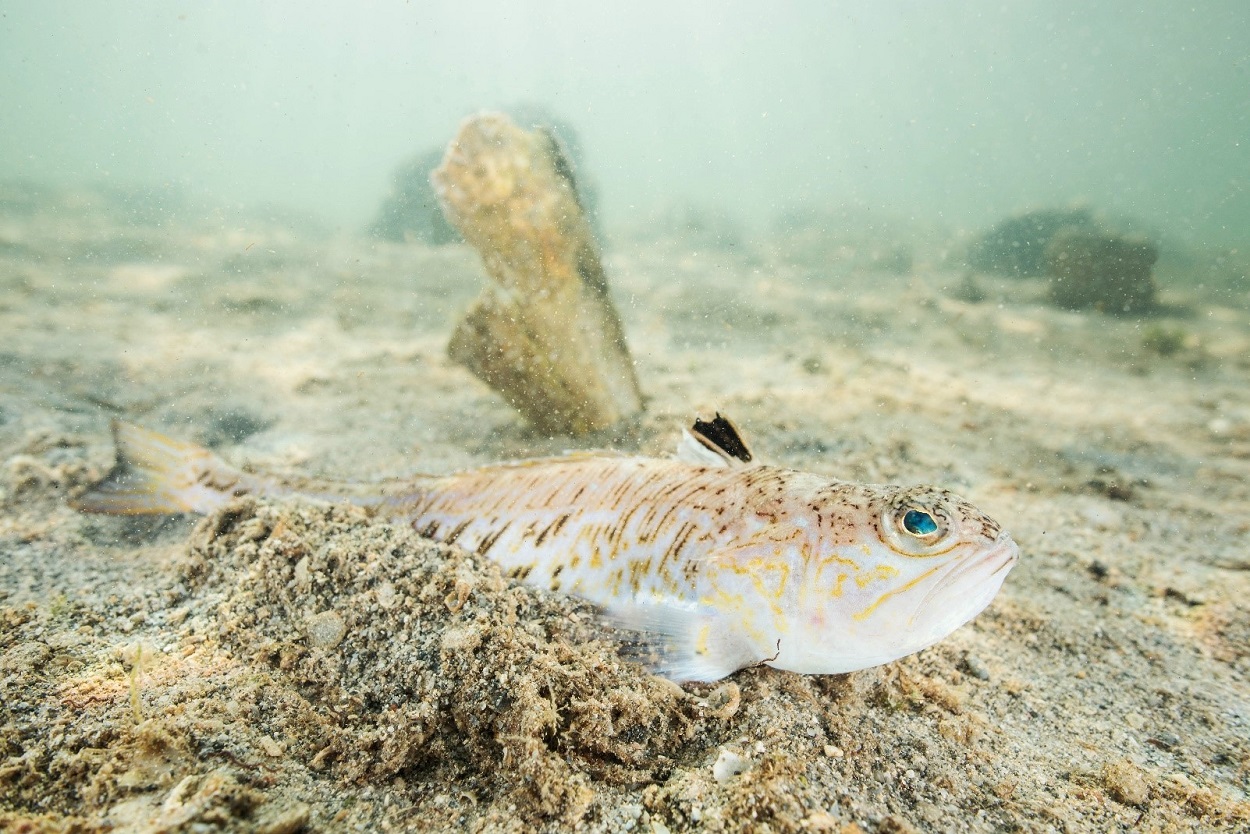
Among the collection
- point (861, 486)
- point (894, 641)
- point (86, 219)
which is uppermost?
point (86, 219)

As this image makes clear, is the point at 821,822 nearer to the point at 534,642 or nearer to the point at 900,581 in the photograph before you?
the point at 900,581

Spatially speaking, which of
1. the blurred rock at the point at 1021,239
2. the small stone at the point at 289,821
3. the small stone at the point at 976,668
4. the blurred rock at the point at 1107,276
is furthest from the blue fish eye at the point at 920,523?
the blurred rock at the point at 1021,239

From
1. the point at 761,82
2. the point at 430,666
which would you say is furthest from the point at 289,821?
the point at 761,82

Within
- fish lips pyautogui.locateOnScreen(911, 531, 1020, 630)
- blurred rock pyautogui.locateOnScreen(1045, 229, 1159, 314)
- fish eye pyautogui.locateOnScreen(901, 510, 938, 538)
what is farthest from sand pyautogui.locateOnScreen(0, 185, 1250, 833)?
blurred rock pyautogui.locateOnScreen(1045, 229, 1159, 314)

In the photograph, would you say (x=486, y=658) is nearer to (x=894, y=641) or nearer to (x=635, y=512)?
(x=635, y=512)

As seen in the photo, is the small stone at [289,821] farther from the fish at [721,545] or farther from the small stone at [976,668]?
the small stone at [976,668]

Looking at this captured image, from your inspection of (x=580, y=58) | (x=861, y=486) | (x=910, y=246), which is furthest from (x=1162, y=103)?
(x=861, y=486)

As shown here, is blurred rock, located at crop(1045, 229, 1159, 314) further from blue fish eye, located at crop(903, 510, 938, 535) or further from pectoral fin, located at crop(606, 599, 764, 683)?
pectoral fin, located at crop(606, 599, 764, 683)
